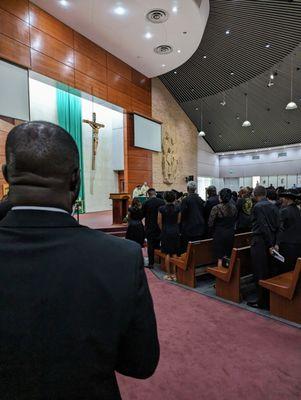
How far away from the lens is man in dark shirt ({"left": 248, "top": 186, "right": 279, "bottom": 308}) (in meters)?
2.91

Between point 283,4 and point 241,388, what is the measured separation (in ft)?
26.4

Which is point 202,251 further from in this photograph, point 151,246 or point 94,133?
point 94,133

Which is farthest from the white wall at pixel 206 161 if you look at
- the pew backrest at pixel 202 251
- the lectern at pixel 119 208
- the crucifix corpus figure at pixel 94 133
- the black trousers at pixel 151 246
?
the pew backrest at pixel 202 251

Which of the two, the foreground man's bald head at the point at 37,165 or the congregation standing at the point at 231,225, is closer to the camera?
the foreground man's bald head at the point at 37,165

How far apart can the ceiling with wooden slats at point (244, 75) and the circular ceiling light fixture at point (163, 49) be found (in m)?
1.10

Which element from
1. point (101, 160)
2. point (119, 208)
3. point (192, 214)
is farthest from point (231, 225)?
point (101, 160)

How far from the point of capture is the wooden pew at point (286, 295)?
2594mm

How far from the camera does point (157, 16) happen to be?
23.4 ft

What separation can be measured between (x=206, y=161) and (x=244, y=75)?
677 centimetres

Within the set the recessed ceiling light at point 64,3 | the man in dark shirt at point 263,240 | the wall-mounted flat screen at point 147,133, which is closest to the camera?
the man in dark shirt at point 263,240

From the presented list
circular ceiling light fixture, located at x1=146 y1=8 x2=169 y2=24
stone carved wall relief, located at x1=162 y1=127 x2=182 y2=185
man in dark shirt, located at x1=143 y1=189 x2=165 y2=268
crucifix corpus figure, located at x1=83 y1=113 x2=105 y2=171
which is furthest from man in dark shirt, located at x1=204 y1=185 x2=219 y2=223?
stone carved wall relief, located at x1=162 y1=127 x2=182 y2=185

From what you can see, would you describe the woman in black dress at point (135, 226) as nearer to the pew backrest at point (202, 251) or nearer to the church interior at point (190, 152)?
the church interior at point (190, 152)

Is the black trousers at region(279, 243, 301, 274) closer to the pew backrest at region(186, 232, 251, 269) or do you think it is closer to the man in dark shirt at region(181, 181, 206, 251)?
the pew backrest at region(186, 232, 251, 269)

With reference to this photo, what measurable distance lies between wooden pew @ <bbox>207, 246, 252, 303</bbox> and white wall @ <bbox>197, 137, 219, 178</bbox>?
1318 centimetres
